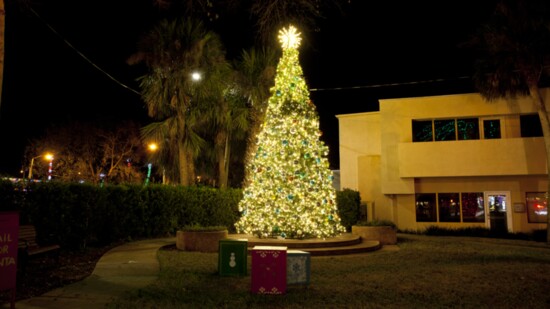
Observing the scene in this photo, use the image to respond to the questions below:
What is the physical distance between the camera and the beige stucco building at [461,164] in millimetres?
19500

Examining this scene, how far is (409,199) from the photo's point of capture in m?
21.5

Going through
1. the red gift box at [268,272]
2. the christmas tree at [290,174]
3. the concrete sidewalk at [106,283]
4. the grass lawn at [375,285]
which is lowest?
the grass lawn at [375,285]

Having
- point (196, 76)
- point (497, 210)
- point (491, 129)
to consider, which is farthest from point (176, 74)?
point (497, 210)

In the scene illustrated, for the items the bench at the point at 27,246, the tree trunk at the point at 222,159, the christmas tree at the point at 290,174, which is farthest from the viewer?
the tree trunk at the point at 222,159

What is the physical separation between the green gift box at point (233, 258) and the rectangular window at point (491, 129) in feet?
53.2

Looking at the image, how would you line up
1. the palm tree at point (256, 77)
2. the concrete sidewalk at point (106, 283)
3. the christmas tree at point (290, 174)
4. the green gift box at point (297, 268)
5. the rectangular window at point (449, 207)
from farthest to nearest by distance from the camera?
the palm tree at point (256, 77) → the rectangular window at point (449, 207) → the christmas tree at point (290, 174) → the green gift box at point (297, 268) → the concrete sidewalk at point (106, 283)

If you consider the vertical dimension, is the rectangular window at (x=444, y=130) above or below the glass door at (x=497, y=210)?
above

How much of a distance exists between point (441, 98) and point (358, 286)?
50.4 ft

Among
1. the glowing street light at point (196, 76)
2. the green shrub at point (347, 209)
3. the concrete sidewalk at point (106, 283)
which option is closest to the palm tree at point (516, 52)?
the green shrub at point (347, 209)

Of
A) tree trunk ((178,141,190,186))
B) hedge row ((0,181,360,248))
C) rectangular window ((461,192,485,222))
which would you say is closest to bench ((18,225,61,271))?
hedge row ((0,181,360,248))

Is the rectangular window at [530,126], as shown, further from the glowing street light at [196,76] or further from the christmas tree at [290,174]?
the glowing street light at [196,76]

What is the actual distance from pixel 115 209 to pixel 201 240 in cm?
379

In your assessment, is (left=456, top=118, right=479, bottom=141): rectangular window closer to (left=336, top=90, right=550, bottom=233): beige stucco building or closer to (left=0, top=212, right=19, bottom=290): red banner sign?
(left=336, top=90, right=550, bottom=233): beige stucco building

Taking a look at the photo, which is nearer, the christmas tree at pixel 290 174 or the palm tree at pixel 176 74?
the christmas tree at pixel 290 174
